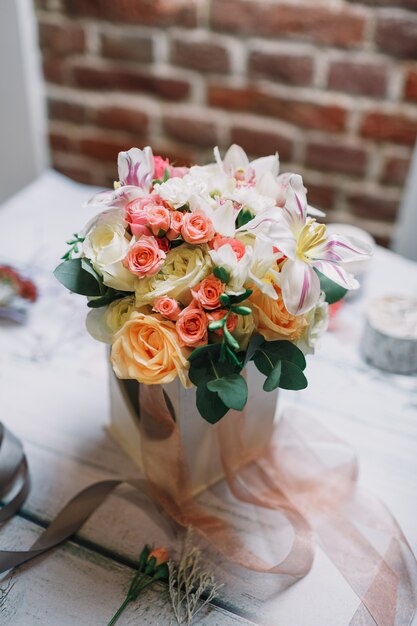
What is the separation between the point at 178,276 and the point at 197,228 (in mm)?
51

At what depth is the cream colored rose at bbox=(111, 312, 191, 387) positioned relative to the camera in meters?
0.59

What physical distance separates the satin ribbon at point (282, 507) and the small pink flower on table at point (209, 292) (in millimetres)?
124

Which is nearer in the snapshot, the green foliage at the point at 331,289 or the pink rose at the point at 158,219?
the pink rose at the point at 158,219

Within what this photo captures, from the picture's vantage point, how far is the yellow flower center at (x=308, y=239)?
617 millimetres

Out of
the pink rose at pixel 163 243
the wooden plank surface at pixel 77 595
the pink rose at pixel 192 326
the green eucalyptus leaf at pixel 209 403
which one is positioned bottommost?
the wooden plank surface at pixel 77 595

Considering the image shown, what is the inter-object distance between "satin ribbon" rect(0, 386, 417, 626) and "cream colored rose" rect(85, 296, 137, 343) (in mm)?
76

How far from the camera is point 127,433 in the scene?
0.80 metres

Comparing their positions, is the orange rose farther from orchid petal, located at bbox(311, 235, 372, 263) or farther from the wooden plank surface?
orchid petal, located at bbox(311, 235, 372, 263)

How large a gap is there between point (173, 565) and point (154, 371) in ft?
0.77

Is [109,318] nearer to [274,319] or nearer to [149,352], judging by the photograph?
[149,352]

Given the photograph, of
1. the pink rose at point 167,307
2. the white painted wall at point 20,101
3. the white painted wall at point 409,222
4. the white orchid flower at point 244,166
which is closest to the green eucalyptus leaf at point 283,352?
the pink rose at point 167,307

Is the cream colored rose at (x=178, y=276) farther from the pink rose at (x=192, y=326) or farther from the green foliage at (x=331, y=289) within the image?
the green foliage at (x=331, y=289)

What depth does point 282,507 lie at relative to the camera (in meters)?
0.74

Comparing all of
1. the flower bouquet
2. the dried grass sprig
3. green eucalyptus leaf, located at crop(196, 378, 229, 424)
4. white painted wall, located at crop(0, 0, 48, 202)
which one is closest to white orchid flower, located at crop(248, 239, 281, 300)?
the flower bouquet
